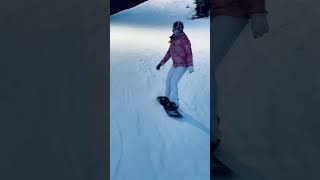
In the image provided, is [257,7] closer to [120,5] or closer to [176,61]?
[176,61]

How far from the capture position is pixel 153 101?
192 centimetres

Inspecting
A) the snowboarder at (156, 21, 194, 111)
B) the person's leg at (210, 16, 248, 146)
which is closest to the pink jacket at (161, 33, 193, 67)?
the snowboarder at (156, 21, 194, 111)

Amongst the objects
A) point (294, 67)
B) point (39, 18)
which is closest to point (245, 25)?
point (294, 67)

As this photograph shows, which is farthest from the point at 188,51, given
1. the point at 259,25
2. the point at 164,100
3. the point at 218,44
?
the point at 259,25

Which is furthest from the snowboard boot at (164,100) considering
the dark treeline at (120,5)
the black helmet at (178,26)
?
the dark treeline at (120,5)

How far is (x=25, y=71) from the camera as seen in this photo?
1731 mm

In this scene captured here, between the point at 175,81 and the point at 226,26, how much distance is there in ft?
1.13

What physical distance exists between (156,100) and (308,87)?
28.2 inches

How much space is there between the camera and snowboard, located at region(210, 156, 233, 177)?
6.39 ft

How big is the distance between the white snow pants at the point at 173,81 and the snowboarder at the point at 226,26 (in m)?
0.15

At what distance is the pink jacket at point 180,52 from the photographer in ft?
6.33

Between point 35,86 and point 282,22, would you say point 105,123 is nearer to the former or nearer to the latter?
point 35,86

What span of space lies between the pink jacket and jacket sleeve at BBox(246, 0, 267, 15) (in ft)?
1.10

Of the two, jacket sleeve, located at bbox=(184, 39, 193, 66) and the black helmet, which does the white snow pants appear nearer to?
jacket sleeve, located at bbox=(184, 39, 193, 66)
